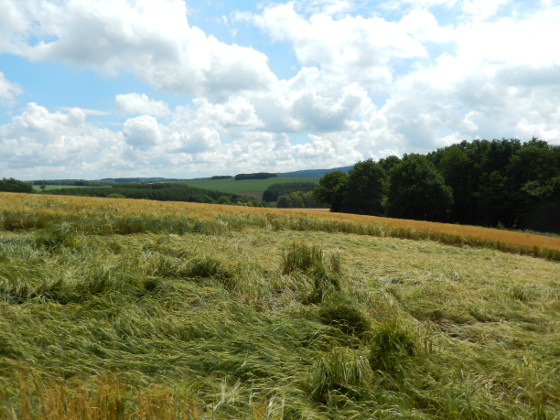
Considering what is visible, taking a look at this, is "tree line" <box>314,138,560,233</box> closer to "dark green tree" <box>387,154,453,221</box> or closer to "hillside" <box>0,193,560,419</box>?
"dark green tree" <box>387,154,453,221</box>

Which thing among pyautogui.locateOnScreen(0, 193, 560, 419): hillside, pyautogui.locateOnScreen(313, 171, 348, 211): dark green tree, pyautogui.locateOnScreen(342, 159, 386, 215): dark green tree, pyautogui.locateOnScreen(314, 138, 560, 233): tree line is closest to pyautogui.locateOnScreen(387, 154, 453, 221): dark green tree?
pyautogui.locateOnScreen(314, 138, 560, 233): tree line

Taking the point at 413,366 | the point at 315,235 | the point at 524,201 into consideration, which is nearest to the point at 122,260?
the point at 413,366

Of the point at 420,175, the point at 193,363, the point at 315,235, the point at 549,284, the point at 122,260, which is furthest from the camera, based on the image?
the point at 420,175

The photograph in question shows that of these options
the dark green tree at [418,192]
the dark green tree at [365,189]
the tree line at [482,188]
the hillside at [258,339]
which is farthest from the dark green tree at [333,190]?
the hillside at [258,339]

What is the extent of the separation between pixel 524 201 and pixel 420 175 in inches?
450

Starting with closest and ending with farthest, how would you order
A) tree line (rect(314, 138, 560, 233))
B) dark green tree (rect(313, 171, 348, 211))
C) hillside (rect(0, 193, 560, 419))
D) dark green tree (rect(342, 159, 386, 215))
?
1. hillside (rect(0, 193, 560, 419))
2. tree line (rect(314, 138, 560, 233))
3. dark green tree (rect(342, 159, 386, 215))
4. dark green tree (rect(313, 171, 348, 211))

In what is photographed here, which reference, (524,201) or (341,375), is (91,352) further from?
(524,201)

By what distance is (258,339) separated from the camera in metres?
3.62

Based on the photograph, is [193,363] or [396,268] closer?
[193,363]

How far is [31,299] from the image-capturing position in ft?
→ 13.9

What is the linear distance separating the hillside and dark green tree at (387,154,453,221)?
38915mm

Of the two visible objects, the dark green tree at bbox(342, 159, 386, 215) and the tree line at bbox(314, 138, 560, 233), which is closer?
the tree line at bbox(314, 138, 560, 233)

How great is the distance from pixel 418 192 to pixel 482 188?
7094 millimetres

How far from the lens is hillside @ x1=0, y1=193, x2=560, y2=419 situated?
260 centimetres
